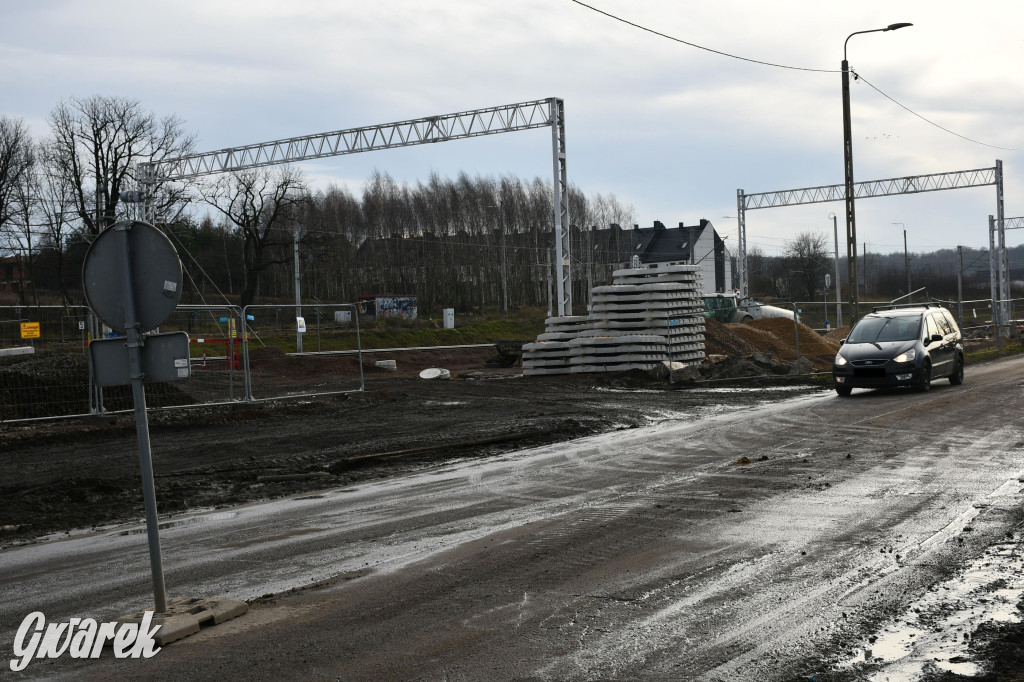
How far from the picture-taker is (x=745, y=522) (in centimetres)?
830

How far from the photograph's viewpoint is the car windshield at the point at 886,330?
20.6 metres

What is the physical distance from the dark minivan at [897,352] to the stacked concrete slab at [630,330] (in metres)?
7.48

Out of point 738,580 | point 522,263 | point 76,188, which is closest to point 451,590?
point 738,580

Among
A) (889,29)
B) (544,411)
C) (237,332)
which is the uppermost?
(889,29)

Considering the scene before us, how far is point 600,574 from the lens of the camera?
667 centimetres

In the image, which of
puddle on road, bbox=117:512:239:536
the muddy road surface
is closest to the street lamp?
the muddy road surface

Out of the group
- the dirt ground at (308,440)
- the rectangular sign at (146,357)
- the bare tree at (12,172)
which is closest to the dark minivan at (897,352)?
the dirt ground at (308,440)

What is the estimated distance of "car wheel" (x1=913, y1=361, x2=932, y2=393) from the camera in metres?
20.0

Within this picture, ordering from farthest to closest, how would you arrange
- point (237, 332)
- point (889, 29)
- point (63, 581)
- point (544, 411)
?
1. point (889, 29)
2. point (237, 332)
3. point (544, 411)
4. point (63, 581)

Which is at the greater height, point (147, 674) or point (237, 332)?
point (237, 332)

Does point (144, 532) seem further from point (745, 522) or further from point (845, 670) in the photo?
point (845, 670)

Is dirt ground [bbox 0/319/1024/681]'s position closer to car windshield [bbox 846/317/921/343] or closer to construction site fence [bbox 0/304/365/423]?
construction site fence [bbox 0/304/365/423]

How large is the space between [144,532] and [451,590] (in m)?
4.20

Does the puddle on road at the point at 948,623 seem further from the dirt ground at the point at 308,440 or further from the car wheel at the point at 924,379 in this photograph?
the car wheel at the point at 924,379
